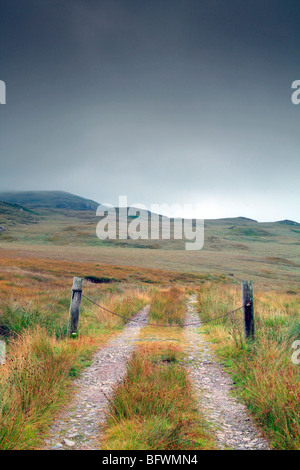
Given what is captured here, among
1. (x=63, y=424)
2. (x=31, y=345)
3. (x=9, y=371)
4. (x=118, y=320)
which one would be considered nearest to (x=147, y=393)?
(x=63, y=424)

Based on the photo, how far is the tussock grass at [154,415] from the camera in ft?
12.3

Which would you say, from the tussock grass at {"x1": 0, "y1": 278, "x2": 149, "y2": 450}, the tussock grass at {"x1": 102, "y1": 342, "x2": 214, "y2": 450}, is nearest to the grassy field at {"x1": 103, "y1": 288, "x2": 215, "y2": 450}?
the tussock grass at {"x1": 102, "y1": 342, "x2": 214, "y2": 450}

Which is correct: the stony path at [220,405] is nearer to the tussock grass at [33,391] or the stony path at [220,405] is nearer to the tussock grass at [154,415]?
the tussock grass at [154,415]

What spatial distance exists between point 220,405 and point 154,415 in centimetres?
165

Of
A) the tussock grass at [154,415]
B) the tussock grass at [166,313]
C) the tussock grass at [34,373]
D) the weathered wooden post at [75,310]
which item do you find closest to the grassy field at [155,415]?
the tussock grass at [154,415]

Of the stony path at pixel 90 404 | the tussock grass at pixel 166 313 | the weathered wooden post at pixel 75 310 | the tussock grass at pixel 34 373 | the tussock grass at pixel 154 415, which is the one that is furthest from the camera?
the tussock grass at pixel 166 313

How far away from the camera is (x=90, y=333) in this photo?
9.95 metres

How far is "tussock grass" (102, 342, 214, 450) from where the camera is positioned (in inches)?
148

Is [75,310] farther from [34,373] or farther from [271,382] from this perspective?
[271,382]

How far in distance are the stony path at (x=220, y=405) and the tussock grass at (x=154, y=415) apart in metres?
0.27

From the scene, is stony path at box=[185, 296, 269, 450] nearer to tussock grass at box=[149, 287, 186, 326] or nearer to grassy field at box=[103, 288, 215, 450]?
grassy field at box=[103, 288, 215, 450]

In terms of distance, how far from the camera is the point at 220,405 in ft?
17.2

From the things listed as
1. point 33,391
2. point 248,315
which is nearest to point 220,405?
point 33,391
